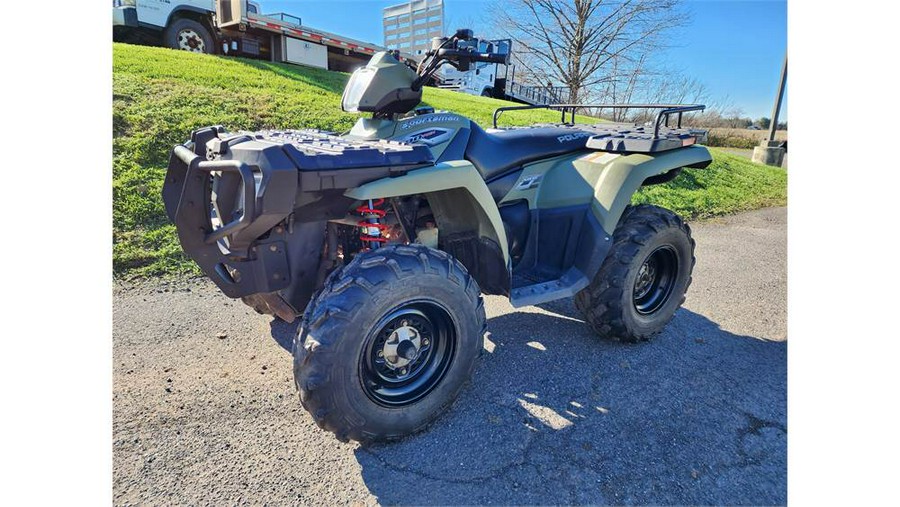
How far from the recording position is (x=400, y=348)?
2.64m

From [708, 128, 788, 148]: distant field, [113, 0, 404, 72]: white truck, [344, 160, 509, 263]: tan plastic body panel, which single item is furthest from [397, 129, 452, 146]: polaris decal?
[708, 128, 788, 148]: distant field

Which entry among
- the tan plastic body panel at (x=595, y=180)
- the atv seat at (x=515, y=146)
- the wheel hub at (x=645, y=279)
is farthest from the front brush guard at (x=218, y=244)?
the wheel hub at (x=645, y=279)

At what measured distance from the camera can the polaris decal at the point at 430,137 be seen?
301cm

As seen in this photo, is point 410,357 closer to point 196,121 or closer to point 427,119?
point 427,119

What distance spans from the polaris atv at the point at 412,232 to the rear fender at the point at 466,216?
0.01m

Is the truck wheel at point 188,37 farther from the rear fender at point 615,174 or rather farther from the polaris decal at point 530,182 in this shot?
the rear fender at point 615,174

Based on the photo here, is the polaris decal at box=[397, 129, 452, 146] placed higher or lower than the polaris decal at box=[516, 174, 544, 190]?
higher

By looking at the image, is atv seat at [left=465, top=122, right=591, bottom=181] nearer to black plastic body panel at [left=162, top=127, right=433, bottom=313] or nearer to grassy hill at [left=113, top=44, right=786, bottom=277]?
black plastic body panel at [left=162, top=127, right=433, bottom=313]

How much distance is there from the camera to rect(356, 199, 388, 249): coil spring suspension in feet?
8.95

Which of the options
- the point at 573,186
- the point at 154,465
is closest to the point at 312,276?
the point at 154,465

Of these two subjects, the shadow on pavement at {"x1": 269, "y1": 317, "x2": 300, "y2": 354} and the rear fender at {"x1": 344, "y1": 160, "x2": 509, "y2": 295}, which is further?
the shadow on pavement at {"x1": 269, "y1": 317, "x2": 300, "y2": 354}

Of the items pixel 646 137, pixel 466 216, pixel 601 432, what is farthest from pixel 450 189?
pixel 646 137

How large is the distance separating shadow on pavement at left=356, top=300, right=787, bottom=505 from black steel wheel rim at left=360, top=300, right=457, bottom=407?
0.81 ft

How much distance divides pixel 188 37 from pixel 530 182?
40.8 feet
